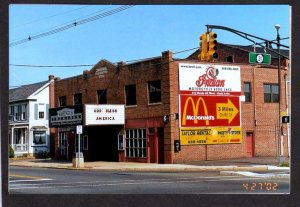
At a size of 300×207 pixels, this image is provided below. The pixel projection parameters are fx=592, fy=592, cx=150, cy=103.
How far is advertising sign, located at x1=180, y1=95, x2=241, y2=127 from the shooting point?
19.3 meters

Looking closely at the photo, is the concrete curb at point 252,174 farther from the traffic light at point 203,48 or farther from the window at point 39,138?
the window at point 39,138

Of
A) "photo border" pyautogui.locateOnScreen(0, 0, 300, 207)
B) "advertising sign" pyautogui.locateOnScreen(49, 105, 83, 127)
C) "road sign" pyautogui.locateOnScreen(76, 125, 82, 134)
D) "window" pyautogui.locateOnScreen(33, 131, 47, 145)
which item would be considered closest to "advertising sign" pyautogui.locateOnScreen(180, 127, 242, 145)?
"road sign" pyautogui.locateOnScreen(76, 125, 82, 134)

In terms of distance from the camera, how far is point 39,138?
82.7 ft

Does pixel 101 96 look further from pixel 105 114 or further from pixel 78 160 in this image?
pixel 78 160

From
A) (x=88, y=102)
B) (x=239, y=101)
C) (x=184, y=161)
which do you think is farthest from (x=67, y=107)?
(x=239, y=101)

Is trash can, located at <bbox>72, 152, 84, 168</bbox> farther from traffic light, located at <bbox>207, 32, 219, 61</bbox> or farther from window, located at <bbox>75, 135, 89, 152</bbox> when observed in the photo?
traffic light, located at <bbox>207, 32, 219, 61</bbox>

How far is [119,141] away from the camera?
66.3 ft

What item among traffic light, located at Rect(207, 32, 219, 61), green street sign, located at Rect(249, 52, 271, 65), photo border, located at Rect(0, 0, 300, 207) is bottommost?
photo border, located at Rect(0, 0, 300, 207)

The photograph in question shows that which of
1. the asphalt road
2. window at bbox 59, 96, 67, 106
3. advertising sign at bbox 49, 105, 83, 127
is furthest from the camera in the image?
advertising sign at bbox 49, 105, 83, 127

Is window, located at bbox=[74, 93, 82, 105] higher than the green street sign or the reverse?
the reverse

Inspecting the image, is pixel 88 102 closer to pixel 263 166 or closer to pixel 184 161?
pixel 184 161

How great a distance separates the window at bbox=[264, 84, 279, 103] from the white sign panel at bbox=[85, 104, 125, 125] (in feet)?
16.2

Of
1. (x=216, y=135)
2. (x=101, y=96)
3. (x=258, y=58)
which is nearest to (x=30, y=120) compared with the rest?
(x=101, y=96)
